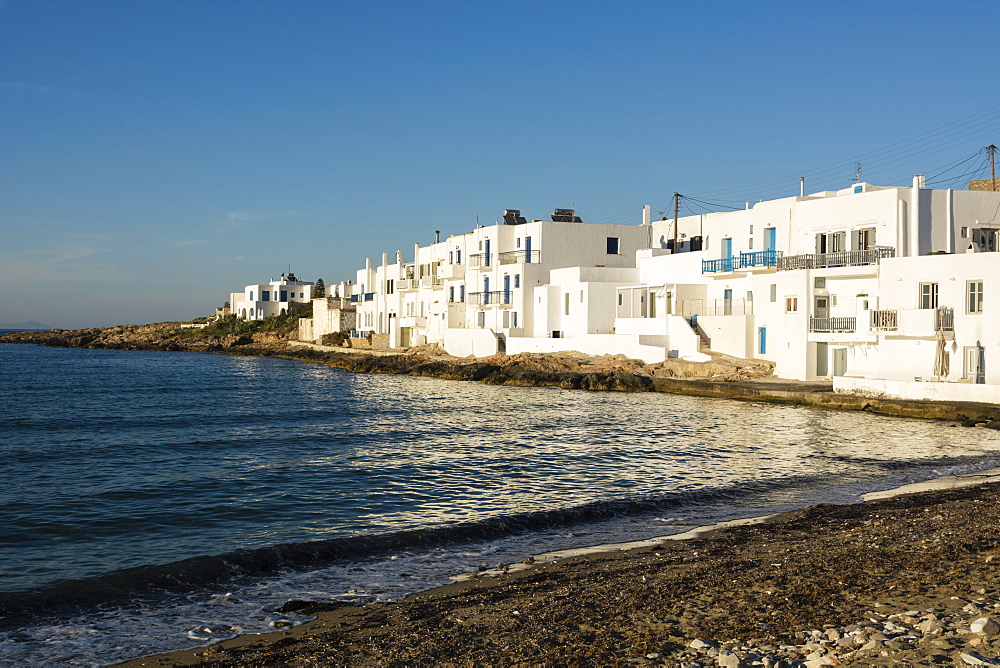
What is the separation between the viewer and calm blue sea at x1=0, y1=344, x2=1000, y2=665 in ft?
34.9

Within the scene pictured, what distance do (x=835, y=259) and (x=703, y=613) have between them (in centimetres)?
3448

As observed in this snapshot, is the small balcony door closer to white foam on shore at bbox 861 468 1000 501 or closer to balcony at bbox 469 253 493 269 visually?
white foam on shore at bbox 861 468 1000 501

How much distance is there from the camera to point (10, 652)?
340 inches

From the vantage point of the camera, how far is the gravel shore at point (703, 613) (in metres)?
7.06

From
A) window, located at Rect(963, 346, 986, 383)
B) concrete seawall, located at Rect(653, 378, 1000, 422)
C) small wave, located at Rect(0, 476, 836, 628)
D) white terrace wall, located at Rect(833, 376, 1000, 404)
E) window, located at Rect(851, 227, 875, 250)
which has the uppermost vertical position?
window, located at Rect(851, 227, 875, 250)

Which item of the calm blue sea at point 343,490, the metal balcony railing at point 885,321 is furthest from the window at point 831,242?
the calm blue sea at point 343,490

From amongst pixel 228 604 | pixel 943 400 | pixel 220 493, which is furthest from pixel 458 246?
pixel 228 604

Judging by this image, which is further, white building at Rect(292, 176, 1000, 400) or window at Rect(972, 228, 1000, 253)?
window at Rect(972, 228, 1000, 253)

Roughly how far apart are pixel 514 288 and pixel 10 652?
2168 inches

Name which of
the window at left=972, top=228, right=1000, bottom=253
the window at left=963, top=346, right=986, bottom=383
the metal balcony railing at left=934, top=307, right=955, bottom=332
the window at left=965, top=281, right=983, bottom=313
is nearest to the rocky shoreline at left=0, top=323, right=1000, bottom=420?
the window at left=963, top=346, right=986, bottom=383

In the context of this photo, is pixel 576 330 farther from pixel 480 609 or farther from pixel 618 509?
pixel 480 609

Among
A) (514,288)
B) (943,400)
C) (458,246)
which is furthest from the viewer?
(458,246)

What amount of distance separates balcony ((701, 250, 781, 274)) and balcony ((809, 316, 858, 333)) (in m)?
5.50

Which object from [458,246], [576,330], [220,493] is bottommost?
[220,493]
